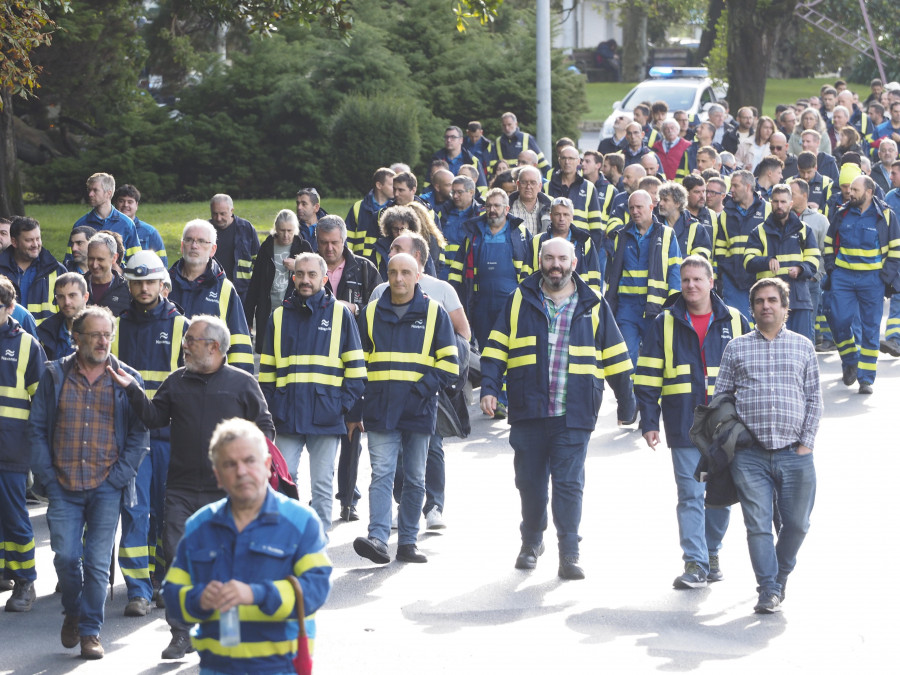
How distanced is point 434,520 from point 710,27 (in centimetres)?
3576

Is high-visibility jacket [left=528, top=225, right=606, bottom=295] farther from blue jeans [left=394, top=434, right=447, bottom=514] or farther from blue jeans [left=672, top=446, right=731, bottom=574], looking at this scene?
blue jeans [left=672, top=446, right=731, bottom=574]

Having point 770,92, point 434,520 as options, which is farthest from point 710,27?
point 434,520

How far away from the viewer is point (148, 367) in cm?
871

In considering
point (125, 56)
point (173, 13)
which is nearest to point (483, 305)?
point (125, 56)

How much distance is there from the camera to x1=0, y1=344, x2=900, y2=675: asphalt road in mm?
7609

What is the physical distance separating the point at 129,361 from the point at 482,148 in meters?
→ 13.2

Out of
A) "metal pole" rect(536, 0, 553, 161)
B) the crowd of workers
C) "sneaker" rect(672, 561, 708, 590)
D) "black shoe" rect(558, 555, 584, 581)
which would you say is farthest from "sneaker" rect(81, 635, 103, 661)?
"metal pole" rect(536, 0, 553, 161)

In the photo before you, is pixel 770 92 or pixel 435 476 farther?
pixel 770 92

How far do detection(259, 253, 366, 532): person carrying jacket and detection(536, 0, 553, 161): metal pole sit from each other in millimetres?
13668

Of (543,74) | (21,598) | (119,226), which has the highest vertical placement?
(543,74)

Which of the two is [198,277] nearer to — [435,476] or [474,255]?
[435,476]

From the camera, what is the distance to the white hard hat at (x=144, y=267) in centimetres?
845

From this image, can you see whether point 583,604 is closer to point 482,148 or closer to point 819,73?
point 482,148

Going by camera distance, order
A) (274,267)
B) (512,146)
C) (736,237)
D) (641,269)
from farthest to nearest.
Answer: (512,146) → (736,237) → (641,269) → (274,267)
